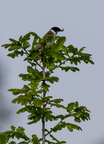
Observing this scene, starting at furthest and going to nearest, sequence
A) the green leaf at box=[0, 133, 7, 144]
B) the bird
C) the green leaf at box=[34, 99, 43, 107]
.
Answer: the bird < the green leaf at box=[0, 133, 7, 144] < the green leaf at box=[34, 99, 43, 107]

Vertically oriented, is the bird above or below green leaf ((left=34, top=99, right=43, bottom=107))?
above

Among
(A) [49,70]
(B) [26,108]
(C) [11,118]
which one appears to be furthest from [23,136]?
(C) [11,118]

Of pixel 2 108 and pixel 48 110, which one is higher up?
pixel 2 108

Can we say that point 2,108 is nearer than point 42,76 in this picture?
No

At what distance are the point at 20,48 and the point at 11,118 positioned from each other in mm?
53200

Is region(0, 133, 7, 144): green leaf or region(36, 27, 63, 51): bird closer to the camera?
region(0, 133, 7, 144): green leaf

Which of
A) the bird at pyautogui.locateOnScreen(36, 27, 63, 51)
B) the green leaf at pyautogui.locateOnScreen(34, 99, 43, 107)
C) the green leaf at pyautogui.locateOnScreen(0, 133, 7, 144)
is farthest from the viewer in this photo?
the bird at pyautogui.locateOnScreen(36, 27, 63, 51)

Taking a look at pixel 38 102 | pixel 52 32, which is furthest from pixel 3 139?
pixel 52 32

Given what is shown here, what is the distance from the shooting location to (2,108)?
6700cm

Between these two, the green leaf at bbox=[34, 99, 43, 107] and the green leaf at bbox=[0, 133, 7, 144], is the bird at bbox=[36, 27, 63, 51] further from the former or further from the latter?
the green leaf at bbox=[0, 133, 7, 144]

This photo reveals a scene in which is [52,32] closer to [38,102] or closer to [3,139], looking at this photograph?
[38,102]

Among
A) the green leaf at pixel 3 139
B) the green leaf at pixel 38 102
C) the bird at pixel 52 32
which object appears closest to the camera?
the green leaf at pixel 38 102

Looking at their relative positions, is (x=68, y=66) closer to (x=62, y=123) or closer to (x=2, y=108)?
(x=62, y=123)

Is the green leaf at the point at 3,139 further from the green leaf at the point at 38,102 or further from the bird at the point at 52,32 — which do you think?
the bird at the point at 52,32
